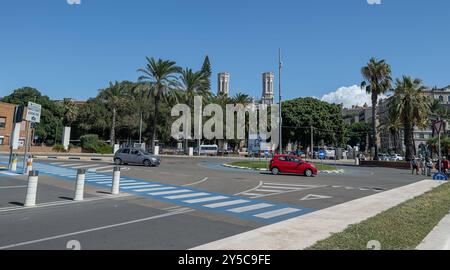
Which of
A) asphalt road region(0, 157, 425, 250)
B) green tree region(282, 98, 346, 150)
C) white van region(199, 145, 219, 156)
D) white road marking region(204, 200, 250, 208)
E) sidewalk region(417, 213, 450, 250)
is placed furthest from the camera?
green tree region(282, 98, 346, 150)

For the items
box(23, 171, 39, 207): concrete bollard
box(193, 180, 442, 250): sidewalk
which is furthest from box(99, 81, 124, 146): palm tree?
box(193, 180, 442, 250): sidewalk

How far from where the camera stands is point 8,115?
6494 centimetres

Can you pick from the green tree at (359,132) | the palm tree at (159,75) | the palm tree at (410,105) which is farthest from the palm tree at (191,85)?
the green tree at (359,132)

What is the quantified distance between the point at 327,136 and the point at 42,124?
6435 centimetres

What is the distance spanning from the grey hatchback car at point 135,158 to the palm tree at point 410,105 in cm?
2973

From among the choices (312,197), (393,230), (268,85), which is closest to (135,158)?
(312,197)

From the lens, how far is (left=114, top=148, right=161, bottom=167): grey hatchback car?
3022 centimetres

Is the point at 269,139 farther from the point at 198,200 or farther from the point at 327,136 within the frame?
the point at 198,200

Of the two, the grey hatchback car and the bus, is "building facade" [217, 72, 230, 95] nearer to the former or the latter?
the bus

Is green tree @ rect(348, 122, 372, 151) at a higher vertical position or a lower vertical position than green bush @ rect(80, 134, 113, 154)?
higher

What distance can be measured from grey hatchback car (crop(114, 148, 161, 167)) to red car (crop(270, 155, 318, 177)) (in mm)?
Answer: 10932

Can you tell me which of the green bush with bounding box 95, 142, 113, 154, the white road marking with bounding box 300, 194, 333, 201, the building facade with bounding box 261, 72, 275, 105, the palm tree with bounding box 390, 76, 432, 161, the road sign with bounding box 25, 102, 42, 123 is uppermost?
the building facade with bounding box 261, 72, 275, 105

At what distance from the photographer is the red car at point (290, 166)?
24.9 m
